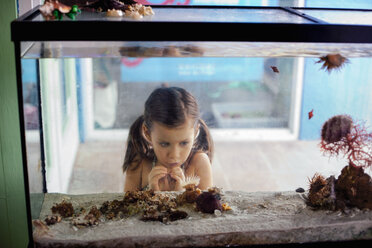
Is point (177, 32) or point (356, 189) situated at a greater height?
point (177, 32)

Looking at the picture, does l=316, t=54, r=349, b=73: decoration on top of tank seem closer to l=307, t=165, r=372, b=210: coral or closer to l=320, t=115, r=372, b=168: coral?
l=320, t=115, r=372, b=168: coral

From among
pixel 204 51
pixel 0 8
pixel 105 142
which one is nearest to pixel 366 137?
pixel 204 51

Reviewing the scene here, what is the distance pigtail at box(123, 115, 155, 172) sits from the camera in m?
1.62

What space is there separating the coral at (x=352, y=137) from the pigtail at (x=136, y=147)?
2.11 feet

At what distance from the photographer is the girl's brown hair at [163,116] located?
1565 millimetres

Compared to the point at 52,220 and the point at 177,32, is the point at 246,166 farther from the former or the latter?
the point at 177,32

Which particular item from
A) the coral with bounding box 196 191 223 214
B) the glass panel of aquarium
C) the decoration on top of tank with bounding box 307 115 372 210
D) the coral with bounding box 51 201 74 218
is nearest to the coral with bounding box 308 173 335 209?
the decoration on top of tank with bounding box 307 115 372 210

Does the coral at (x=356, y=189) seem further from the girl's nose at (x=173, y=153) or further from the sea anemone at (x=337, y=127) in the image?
the girl's nose at (x=173, y=153)

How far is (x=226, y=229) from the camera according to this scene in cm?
134

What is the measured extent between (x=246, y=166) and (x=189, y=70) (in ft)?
2.73

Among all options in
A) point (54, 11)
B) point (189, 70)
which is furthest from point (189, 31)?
point (189, 70)

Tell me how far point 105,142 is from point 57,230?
0.85 metres

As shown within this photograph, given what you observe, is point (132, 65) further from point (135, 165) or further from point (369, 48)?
point (369, 48)

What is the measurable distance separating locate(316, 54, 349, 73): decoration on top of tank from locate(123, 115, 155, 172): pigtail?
66 cm
